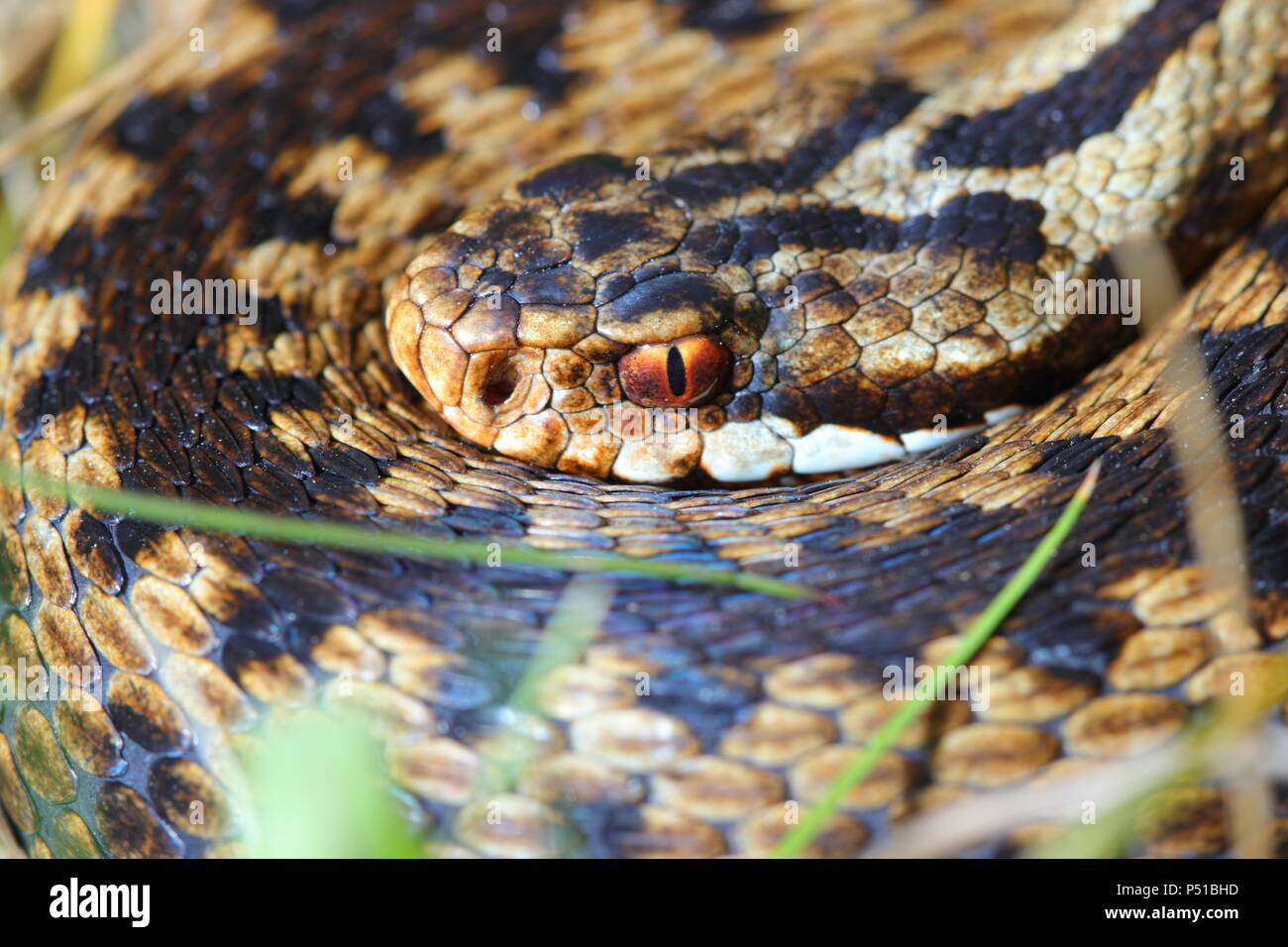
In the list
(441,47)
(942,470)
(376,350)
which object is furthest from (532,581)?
(441,47)

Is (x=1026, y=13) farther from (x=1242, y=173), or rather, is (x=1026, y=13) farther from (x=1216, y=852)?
(x=1216, y=852)

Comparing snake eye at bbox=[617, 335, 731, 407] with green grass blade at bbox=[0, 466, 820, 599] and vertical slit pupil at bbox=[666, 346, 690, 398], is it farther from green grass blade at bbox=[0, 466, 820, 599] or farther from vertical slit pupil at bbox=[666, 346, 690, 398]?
green grass blade at bbox=[0, 466, 820, 599]

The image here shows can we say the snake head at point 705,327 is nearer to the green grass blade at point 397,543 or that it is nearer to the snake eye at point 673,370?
the snake eye at point 673,370

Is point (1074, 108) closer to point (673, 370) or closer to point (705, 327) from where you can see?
point (705, 327)

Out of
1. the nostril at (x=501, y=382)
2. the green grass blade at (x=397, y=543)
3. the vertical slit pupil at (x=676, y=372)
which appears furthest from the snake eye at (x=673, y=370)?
the green grass blade at (x=397, y=543)

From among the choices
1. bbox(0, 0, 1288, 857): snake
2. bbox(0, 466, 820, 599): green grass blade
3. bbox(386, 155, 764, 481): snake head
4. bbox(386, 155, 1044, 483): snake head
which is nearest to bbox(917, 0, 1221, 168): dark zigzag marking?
bbox(0, 0, 1288, 857): snake

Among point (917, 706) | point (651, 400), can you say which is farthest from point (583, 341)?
point (917, 706)
